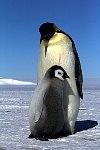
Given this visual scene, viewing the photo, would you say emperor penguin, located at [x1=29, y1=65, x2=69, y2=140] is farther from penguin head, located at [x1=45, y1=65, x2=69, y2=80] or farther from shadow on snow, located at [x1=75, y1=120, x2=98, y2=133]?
shadow on snow, located at [x1=75, y1=120, x2=98, y2=133]

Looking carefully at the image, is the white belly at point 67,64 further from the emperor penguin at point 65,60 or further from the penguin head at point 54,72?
the penguin head at point 54,72

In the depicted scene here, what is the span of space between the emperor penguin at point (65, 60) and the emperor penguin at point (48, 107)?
28 centimetres

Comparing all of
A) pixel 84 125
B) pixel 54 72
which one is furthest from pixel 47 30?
pixel 84 125

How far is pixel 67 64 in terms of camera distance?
15.1 ft

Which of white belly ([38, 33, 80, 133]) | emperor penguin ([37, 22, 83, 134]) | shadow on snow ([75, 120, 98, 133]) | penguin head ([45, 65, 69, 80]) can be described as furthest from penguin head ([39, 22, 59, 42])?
shadow on snow ([75, 120, 98, 133])

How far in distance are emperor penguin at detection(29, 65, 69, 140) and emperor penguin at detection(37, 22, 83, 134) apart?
28 cm

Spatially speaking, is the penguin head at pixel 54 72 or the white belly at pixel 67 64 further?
the white belly at pixel 67 64

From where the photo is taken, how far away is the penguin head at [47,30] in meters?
4.59

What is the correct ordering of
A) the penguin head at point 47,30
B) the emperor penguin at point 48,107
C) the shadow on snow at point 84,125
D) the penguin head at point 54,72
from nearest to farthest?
the emperor penguin at point 48,107
the penguin head at point 54,72
the penguin head at point 47,30
the shadow on snow at point 84,125

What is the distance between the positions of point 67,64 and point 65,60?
6cm

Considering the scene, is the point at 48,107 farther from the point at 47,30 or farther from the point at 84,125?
the point at 84,125

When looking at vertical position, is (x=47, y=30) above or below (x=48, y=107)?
above

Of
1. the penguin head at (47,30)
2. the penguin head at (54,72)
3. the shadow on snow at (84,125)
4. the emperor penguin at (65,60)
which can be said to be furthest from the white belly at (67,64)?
the shadow on snow at (84,125)

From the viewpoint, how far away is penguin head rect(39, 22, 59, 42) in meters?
4.59
